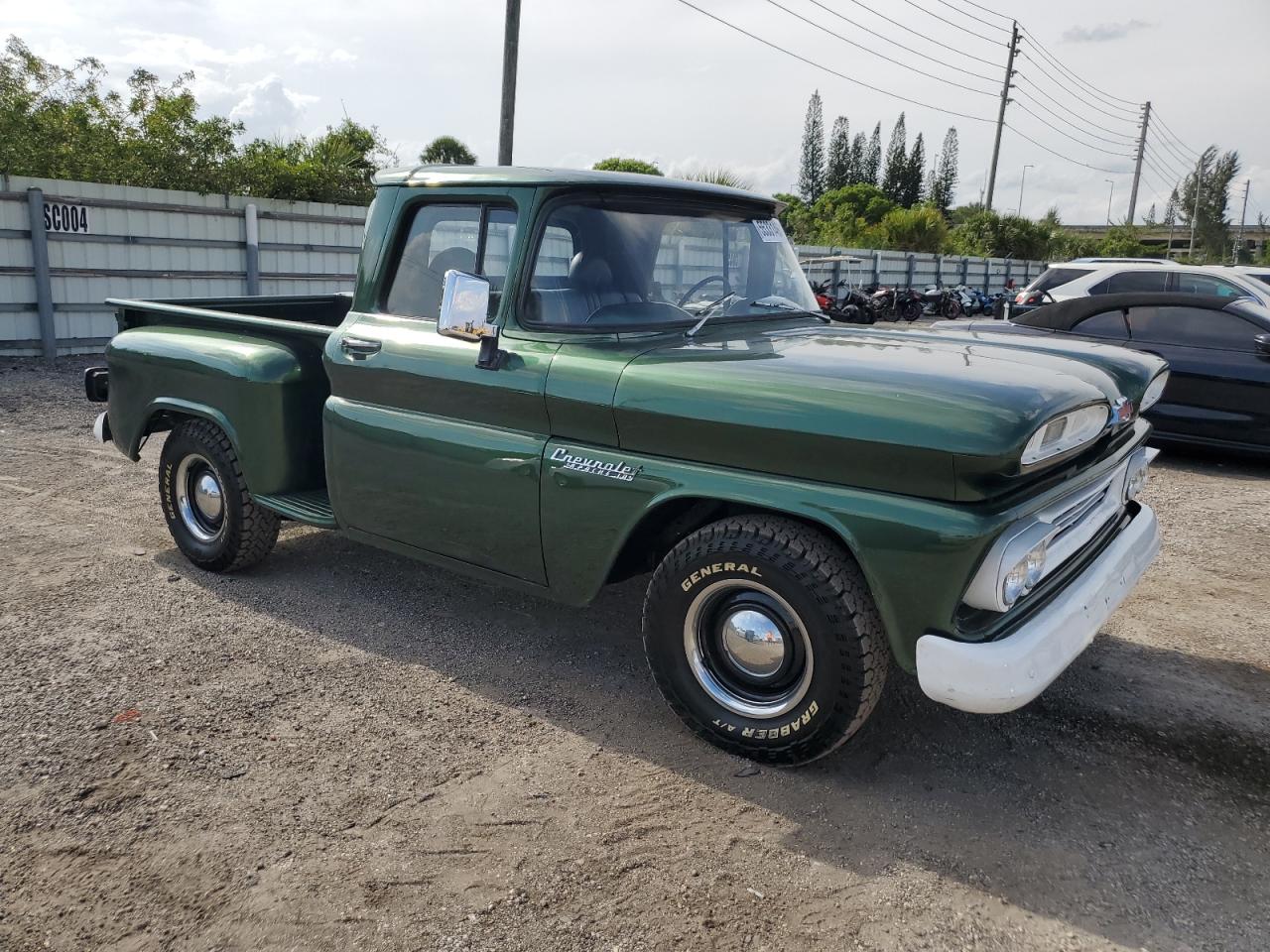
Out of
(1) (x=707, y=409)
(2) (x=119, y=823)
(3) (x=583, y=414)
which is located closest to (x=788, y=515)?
(1) (x=707, y=409)

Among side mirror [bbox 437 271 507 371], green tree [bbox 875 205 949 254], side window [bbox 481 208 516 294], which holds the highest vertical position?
green tree [bbox 875 205 949 254]

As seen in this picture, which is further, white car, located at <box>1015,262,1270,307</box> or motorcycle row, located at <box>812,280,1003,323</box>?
motorcycle row, located at <box>812,280,1003,323</box>

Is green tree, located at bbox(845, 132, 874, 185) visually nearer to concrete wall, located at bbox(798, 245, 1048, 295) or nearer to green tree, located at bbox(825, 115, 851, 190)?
green tree, located at bbox(825, 115, 851, 190)

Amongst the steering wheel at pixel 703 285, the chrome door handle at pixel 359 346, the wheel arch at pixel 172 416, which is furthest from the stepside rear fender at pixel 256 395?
the steering wheel at pixel 703 285

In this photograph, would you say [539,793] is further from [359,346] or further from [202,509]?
[202,509]

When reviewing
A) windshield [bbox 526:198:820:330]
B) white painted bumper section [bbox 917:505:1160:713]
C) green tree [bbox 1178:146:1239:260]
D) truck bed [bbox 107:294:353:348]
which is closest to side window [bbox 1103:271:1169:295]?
windshield [bbox 526:198:820:330]

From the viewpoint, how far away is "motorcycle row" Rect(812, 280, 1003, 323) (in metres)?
21.3

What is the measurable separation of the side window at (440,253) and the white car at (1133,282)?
8.32 m

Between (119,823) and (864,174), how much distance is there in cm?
7952

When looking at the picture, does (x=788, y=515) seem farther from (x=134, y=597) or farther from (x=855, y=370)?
(x=134, y=597)

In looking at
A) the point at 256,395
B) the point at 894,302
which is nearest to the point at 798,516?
the point at 256,395

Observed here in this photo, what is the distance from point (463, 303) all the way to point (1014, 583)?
76.7 inches

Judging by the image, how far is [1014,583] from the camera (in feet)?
8.87

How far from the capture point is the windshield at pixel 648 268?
3531 millimetres
